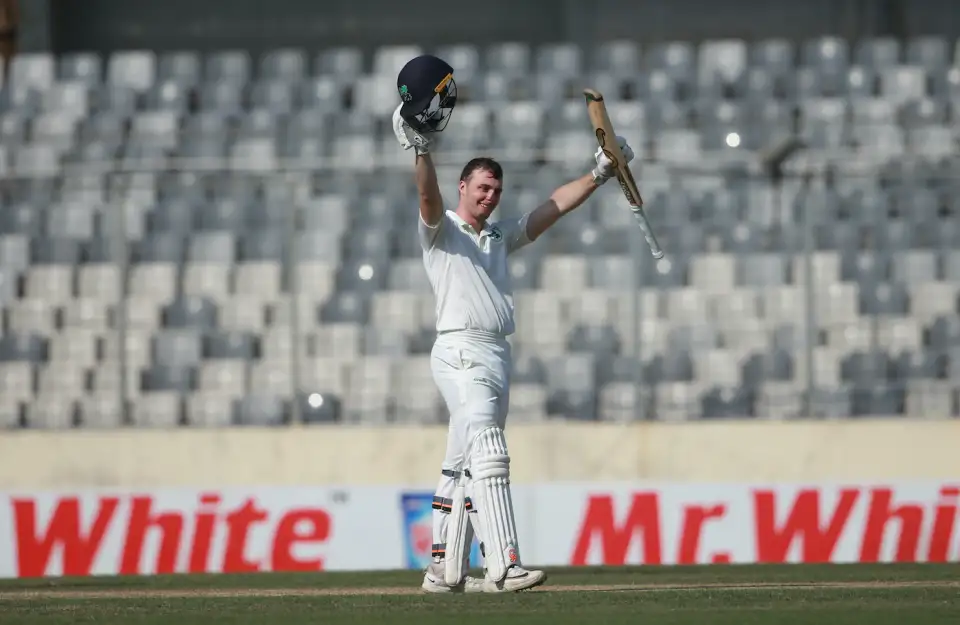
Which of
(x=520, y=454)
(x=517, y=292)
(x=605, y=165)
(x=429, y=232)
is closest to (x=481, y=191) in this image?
(x=429, y=232)

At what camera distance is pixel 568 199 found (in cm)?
750

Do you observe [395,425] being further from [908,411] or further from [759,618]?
[759,618]

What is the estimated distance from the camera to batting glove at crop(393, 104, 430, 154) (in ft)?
22.4

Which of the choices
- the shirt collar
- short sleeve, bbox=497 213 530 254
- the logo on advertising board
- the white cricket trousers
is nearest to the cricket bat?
short sleeve, bbox=497 213 530 254

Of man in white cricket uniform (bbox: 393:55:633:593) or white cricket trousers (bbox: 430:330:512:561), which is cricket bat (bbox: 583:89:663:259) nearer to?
man in white cricket uniform (bbox: 393:55:633:593)

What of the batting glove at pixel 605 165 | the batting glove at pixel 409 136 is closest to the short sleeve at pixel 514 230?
the batting glove at pixel 605 165

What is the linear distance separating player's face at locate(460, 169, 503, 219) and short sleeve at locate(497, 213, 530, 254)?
22 centimetres

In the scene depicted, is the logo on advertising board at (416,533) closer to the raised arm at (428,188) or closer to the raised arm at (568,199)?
the raised arm at (568,199)

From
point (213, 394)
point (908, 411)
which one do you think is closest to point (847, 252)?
point (908, 411)

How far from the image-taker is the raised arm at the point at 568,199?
747 cm

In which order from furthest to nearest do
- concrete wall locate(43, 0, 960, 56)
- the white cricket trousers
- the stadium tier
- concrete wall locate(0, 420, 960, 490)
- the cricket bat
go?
concrete wall locate(43, 0, 960, 56) < the stadium tier < concrete wall locate(0, 420, 960, 490) < the cricket bat < the white cricket trousers

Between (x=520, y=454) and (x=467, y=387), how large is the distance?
14.6 ft

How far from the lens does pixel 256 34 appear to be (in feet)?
61.6

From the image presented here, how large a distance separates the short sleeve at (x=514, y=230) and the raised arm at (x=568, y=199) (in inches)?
0.8
